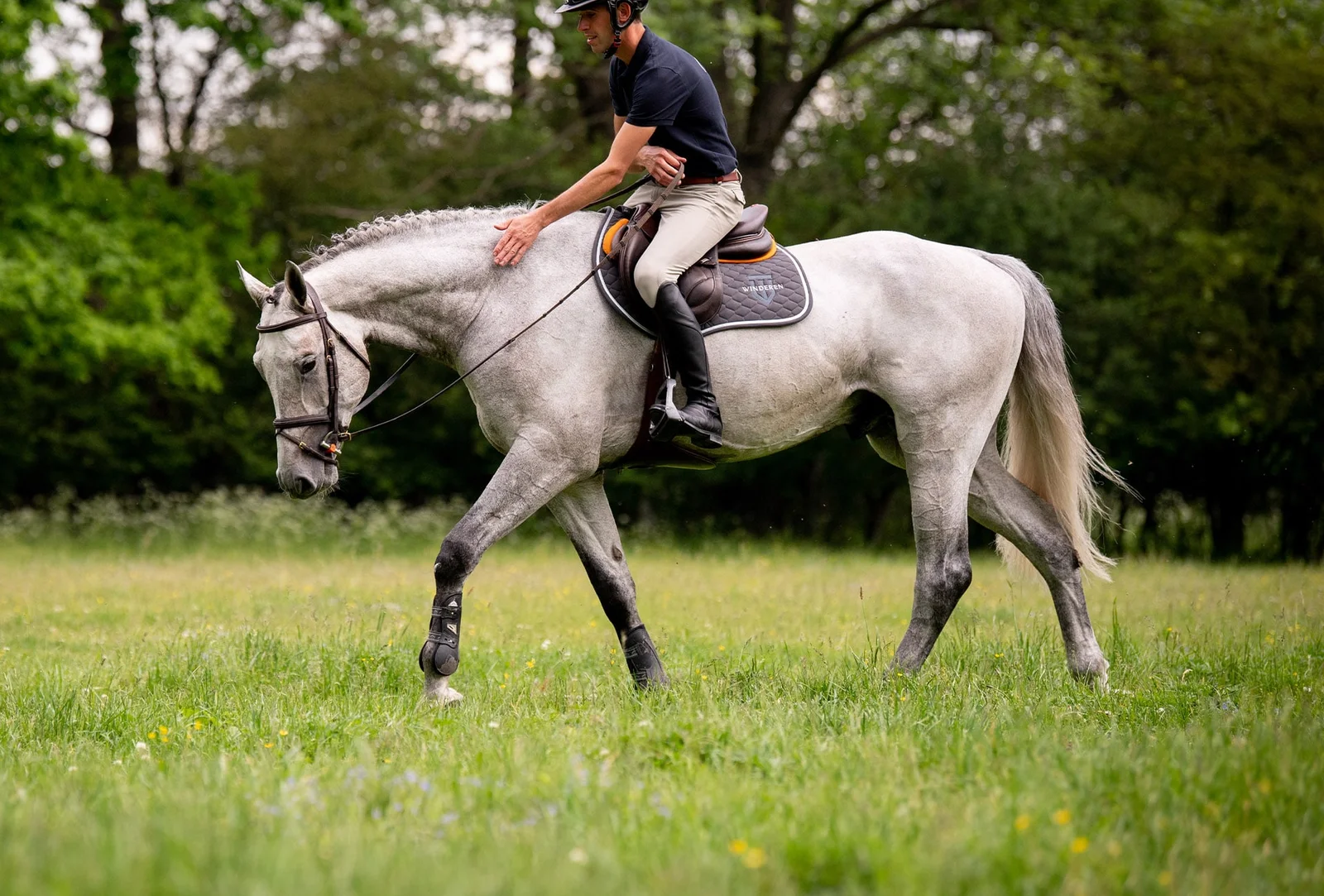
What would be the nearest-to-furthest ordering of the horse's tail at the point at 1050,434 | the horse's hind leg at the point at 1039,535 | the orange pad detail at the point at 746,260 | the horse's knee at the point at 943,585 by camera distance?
the orange pad detail at the point at 746,260 < the horse's knee at the point at 943,585 < the horse's hind leg at the point at 1039,535 < the horse's tail at the point at 1050,434

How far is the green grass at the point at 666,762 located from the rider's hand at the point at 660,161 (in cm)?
242

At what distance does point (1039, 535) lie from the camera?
6668mm

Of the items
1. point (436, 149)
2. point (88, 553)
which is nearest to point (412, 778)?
point (88, 553)

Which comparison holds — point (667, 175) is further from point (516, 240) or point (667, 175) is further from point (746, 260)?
point (516, 240)

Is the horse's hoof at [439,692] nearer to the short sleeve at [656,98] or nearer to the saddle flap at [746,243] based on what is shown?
the saddle flap at [746,243]

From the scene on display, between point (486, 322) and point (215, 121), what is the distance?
64.7 ft

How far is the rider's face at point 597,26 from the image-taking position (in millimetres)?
5640

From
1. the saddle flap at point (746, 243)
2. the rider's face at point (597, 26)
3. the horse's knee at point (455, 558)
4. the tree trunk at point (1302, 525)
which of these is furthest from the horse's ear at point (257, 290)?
the tree trunk at point (1302, 525)

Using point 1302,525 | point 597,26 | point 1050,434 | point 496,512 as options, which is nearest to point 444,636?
point 496,512

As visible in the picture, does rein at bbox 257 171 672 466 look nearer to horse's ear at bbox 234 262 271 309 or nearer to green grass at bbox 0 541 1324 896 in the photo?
horse's ear at bbox 234 262 271 309

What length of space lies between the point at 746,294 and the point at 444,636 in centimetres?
218

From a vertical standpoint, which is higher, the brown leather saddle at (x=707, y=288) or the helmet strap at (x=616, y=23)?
the helmet strap at (x=616, y=23)

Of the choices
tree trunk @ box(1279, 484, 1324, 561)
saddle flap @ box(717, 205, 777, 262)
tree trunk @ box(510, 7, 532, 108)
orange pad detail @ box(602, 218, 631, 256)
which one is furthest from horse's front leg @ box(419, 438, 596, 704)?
tree trunk @ box(1279, 484, 1324, 561)

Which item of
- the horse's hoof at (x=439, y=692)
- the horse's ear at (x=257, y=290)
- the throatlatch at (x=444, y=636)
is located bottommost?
the horse's hoof at (x=439, y=692)
